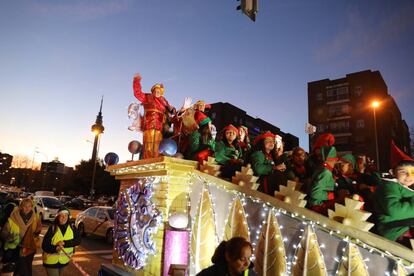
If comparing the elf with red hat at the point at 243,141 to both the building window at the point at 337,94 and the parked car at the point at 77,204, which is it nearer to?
the parked car at the point at 77,204

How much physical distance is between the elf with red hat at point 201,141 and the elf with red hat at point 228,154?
1.07 feet

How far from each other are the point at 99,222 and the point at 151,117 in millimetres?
9476

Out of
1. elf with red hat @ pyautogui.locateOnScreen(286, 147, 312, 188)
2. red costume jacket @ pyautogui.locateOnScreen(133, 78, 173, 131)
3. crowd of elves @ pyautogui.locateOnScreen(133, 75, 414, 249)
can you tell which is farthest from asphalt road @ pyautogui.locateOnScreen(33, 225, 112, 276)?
elf with red hat @ pyautogui.locateOnScreen(286, 147, 312, 188)

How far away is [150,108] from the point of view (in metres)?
6.82

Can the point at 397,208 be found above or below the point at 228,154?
below

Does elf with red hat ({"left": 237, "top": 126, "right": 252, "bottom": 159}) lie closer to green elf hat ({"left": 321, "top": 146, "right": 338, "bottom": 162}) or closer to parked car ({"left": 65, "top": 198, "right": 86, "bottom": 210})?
green elf hat ({"left": 321, "top": 146, "right": 338, "bottom": 162})

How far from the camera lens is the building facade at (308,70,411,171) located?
41.9 m

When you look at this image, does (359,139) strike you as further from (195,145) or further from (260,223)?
(260,223)

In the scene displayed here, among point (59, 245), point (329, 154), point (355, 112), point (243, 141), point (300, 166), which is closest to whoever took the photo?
point (329, 154)

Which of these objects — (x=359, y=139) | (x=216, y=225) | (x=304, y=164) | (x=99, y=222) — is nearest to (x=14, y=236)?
(x=216, y=225)

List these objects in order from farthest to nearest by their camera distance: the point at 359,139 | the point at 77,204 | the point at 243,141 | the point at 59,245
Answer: the point at 359,139, the point at 77,204, the point at 243,141, the point at 59,245

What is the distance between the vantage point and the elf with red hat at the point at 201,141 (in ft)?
20.5

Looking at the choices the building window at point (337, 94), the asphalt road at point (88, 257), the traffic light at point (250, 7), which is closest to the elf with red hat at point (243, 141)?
the traffic light at point (250, 7)

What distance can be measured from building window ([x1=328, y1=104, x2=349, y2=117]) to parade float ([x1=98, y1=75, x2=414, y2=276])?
140ft
